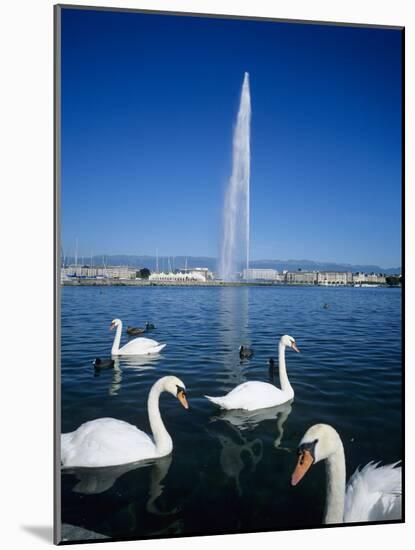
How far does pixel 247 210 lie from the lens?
15.3 feet

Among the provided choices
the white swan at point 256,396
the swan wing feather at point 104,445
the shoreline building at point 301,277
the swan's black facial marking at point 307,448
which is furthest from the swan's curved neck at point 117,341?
the swan's black facial marking at point 307,448

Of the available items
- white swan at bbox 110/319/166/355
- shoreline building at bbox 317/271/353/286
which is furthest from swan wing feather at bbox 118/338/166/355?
shoreline building at bbox 317/271/353/286

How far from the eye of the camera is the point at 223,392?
4.50 m

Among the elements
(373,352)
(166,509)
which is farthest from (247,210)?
(166,509)

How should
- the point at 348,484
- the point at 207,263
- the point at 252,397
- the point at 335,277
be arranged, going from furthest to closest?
the point at 335,277
the point at 207,263
the point at 252,397
the point at 348,484

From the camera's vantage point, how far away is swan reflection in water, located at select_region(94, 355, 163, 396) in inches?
166

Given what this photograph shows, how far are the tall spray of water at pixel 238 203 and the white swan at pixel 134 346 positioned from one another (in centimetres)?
83

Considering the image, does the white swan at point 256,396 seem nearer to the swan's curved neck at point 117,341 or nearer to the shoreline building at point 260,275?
the shoreline building at point 260,275

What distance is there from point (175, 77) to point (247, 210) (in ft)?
4.20

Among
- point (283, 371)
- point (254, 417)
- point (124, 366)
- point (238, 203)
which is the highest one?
point (238, 203)

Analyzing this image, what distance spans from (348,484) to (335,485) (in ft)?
1.02

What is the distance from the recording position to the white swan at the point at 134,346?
4.20 metres

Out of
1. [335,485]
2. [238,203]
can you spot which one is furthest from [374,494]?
[238,203]

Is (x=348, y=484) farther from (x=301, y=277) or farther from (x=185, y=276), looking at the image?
(x=185, y=276)
